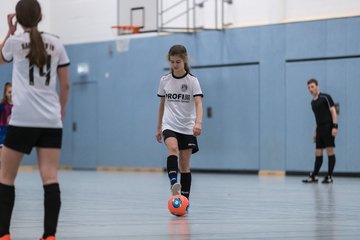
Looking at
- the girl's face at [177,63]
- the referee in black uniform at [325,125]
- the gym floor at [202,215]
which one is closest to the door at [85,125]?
the referee in black uniform at [325,125]

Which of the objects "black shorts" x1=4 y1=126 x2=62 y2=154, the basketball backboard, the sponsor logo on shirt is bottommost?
"black shorts" x1=4 y1=126 x2=62 y2=154

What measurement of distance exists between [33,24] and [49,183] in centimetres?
116

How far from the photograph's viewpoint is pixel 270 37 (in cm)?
2145

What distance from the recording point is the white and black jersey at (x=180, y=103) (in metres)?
9.28

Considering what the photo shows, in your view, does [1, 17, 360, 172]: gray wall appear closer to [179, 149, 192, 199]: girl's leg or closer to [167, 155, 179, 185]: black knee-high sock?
[179, 149, 192, 199]: girl's leg

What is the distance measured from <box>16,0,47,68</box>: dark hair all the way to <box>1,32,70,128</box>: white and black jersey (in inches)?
2.9

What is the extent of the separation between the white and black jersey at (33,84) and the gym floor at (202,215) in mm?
1305

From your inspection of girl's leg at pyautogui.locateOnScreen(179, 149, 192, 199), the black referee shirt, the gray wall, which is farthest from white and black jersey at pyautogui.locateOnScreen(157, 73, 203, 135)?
the gray wall

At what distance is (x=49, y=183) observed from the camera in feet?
19.0

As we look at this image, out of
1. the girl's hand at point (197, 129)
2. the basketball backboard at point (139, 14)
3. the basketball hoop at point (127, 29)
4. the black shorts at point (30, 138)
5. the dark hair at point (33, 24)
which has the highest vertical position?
the basketball backboard at point (139, 14)

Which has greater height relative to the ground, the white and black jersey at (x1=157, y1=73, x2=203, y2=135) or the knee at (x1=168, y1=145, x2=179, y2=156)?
the white and black jersey at (x1=157, y1=73, x2=203, y2=135)

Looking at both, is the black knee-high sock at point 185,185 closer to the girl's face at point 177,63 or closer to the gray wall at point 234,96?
the girl's face at point 177,63

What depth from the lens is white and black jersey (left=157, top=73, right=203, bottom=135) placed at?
9.28 meters

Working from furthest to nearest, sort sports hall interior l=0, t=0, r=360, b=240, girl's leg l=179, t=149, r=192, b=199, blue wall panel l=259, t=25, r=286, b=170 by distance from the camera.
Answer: blue wall panel l=259, t=25, r=286, b=170 < sports hall interior l=0, t=0, r=360, b=240 < girl's leg l=179, t=149, r=192, b=199
